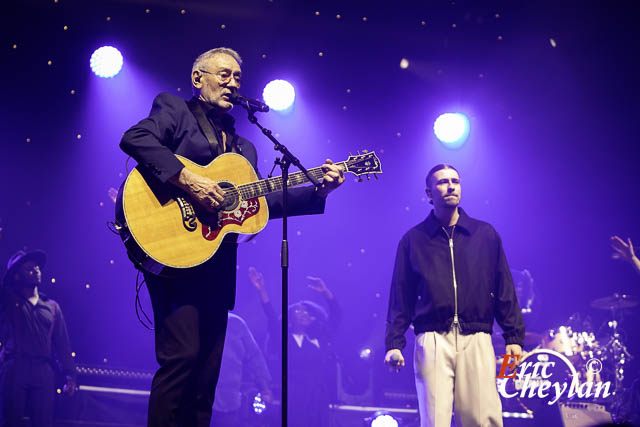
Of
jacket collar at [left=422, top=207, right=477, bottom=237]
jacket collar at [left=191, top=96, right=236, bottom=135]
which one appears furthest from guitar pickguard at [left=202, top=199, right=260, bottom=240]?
jacket collar at [left=422, top=207, right=477, bottom=237]

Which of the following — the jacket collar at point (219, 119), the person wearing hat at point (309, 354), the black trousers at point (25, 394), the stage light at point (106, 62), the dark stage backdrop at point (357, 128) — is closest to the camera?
the jacket collar at point (219, 119)

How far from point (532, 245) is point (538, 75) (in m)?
2.75

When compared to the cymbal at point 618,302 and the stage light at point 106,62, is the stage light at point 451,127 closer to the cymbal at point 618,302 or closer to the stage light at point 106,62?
the cymbal at point 618,302

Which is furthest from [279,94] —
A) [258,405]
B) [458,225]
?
[458,225]

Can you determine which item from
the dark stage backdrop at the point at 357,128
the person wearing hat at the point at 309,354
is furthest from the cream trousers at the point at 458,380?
the dark stage backdrop at the point at 357,128

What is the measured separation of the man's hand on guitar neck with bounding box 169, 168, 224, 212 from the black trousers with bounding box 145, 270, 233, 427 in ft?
1.18

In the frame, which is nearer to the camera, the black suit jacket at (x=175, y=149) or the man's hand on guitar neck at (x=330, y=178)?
the black suit jacket at (x=175, y=149)

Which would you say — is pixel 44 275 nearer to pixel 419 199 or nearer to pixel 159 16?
pixel 159 16

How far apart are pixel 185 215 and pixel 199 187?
0.16m

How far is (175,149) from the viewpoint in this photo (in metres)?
2.88

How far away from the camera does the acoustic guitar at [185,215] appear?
253 cm

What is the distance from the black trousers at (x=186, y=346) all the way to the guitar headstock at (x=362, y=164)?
133 centimetres

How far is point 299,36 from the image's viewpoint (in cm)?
813

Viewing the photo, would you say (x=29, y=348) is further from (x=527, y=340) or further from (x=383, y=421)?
(x=527, y=340)
